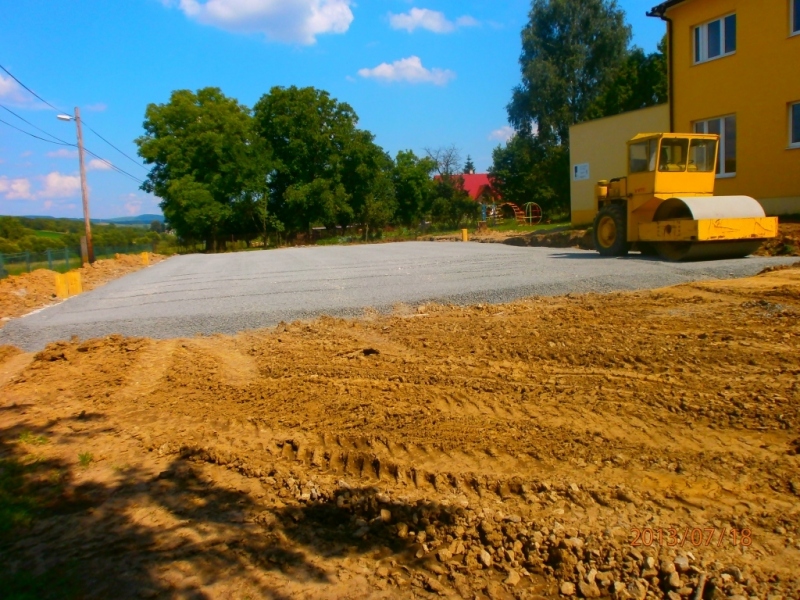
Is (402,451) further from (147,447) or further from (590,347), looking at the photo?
(590,347)

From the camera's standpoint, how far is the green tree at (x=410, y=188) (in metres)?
60.4

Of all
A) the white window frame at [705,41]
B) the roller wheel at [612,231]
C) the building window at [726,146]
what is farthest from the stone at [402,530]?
the white window frame at [705,41]

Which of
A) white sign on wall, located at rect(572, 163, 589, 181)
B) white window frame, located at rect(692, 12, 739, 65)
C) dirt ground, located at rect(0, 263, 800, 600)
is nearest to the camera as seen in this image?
dirt ground, located at rect(0, 263, 800, 600)

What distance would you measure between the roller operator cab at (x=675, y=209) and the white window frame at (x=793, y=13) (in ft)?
19.8

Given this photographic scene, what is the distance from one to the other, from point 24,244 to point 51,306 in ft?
62.9

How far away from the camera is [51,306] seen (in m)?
14.7

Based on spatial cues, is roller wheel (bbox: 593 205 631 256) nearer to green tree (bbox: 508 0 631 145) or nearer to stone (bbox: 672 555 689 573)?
stone (bbox: 672 555 689 573)

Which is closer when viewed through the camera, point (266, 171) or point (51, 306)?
point (51, 306)

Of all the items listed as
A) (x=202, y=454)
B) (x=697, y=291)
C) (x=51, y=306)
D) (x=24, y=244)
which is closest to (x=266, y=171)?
(x=24, y=244)

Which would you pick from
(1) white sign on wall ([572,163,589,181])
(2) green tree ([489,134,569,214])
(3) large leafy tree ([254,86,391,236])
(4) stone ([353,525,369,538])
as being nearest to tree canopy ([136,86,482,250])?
(3) large leafy tree ([254,86,391,236])

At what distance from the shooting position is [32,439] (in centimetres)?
521
